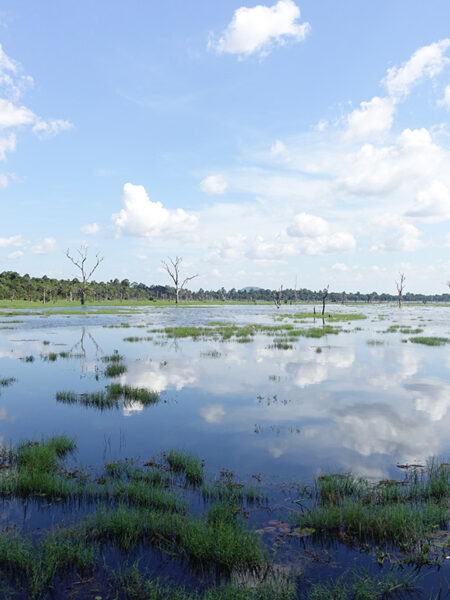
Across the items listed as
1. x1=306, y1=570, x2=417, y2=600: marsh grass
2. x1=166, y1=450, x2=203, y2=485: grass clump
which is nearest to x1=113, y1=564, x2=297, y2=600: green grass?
x1=306, y1=570, x2=417, y2=600: marsh grass

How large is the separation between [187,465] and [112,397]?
295 inches

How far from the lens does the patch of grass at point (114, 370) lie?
20.7 m

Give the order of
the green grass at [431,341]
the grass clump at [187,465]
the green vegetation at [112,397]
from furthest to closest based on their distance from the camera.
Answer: the green grass at [431,341], the green vegetation at [112,397], the grass clump at [187,465]

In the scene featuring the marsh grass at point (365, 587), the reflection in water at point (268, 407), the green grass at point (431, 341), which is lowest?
the reflection in water at point (268, 407)

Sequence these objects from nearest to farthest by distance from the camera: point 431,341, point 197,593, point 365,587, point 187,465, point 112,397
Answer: point 197,593 < point 365,587 < point 187,465 < point 112,397 < point 431,341

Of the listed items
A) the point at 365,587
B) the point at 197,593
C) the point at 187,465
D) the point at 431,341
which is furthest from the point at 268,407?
the point at 431,341

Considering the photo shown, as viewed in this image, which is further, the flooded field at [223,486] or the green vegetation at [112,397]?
the green vegetation at [112,397]

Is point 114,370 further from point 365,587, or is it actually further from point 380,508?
point 365,587

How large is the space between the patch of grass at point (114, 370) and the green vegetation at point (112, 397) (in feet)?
12.0

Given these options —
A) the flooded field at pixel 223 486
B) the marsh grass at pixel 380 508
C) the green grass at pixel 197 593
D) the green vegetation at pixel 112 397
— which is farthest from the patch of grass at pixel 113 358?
the green grass at pixel 197 593

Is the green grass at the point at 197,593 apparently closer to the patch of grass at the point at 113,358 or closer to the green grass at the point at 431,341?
the patch of grass at the point at 113,358

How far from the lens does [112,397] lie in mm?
16031

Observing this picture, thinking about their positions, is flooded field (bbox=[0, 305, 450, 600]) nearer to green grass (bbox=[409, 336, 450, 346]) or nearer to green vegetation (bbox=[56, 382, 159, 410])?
green vegetation (bbox=[56, 382, 159, 410])

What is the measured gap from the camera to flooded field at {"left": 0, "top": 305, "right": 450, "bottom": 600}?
19.0ft
